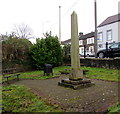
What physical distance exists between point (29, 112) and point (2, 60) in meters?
9.08

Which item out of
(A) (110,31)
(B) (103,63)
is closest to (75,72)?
(B) (103,63)

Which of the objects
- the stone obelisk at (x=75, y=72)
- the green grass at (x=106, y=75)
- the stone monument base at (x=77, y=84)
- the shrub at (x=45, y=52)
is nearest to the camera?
the stone monument base at (x=77, y=84)

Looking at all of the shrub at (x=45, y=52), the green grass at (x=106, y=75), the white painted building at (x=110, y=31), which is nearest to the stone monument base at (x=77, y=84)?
the green grass at (x=106, y=75)

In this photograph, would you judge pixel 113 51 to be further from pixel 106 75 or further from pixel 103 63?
pixel 106 75

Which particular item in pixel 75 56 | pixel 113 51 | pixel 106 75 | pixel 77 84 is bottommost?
pixel 106 75

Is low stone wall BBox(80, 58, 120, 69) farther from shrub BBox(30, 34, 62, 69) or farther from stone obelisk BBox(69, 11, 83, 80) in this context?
stone obelisk BBox(69, 11, 83, 80)

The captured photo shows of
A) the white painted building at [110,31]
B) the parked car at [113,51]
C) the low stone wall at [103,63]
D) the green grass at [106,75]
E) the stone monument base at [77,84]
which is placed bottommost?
the green grass at [106,75]

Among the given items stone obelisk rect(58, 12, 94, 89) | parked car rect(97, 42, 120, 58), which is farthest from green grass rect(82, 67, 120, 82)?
parked car rect(97, 42, 120, 58)

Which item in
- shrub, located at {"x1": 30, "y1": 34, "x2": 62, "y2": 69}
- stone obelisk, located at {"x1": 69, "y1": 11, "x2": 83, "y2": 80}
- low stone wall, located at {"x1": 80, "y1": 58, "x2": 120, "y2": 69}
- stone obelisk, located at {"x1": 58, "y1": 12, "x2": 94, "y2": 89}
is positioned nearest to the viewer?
stone obelisk, located at {"x1": 58, "y1": 12, "x2": 94, "y2": 89}

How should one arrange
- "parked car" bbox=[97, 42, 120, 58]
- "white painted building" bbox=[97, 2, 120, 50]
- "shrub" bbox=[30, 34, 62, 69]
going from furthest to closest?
"white painted building" bbox=[97, 2, 120, 50], "shrub" bbox=[30, 34, 62, 69], "parked car" bbox=[97, 42, 120, 58]

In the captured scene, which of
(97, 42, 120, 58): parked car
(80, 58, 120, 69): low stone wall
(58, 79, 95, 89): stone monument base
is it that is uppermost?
(97, 42, 120, 58): parked car

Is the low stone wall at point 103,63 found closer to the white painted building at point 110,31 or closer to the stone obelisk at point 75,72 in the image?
the stone obelisk at point 75,72

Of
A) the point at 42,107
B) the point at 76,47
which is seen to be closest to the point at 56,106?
the point at 42,107

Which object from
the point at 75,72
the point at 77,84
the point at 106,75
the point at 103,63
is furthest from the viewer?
the point at 103,63
